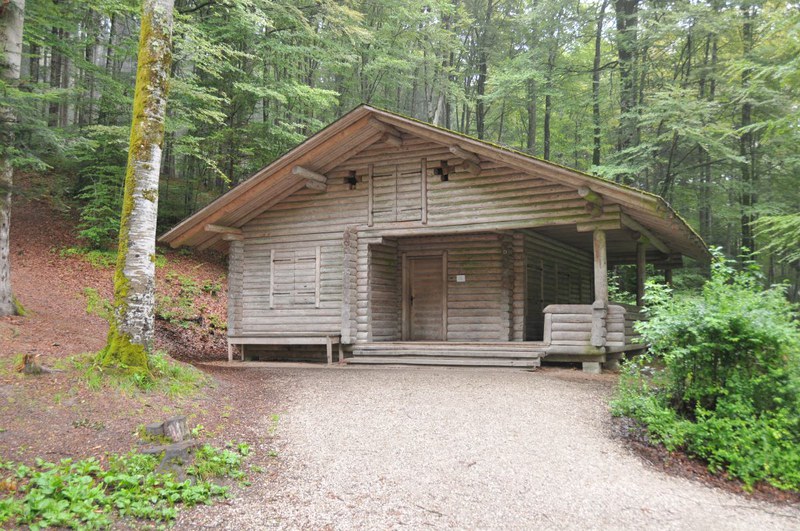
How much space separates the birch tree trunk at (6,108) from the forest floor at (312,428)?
1.59ft

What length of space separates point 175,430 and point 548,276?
42.1 feet

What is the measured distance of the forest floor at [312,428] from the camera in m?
4.67

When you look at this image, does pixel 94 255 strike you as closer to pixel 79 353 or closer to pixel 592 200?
pixel 79 353

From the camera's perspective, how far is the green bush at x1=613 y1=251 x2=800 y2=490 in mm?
5957

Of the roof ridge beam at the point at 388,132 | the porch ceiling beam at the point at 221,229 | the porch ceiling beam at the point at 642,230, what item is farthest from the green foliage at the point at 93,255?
the porch ceiling beam at the point at 642,230

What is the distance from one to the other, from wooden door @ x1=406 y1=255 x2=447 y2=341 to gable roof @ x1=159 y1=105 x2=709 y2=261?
12.4 feet

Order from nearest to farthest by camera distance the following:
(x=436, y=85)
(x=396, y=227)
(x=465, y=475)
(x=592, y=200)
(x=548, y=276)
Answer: (x=465, y=475) → (x=592, y=200) → (x=396, y=227) → (x=548, y=276) → (x=436, y=85)

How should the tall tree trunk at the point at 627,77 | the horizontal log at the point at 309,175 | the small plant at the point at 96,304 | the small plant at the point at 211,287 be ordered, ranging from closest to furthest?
the horizontal log at the point at 309,175, the small plant at the point at 96,304, the small plant at the point at 211,287, the tall tree trunk at the point at 627,77

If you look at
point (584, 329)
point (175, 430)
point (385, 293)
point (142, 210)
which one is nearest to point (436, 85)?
point (385, 293)

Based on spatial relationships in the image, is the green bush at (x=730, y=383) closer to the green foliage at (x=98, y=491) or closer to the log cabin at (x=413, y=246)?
the log cabin at (x=413, y=246)

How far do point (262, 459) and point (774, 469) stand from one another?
5397mm

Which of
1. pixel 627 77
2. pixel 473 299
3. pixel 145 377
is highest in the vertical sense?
pixel 627 77

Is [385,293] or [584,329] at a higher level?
[385,293]

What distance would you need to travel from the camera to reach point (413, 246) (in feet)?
50.3
